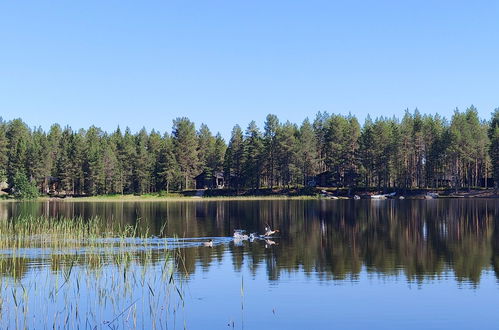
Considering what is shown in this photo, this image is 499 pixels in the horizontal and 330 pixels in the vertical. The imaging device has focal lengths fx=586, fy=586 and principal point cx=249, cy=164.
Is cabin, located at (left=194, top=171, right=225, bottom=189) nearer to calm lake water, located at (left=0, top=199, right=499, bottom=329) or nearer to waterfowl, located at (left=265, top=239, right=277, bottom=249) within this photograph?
calm lake water, located at (left=0, top=199, right=499, bottom=329)

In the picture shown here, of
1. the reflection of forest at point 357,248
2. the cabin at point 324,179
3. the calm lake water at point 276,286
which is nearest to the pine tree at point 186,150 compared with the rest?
the cabin at point 324,179

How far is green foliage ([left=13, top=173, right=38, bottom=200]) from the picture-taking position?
148000mm

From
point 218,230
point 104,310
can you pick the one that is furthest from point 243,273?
point 218,230

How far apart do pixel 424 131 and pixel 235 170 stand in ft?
175

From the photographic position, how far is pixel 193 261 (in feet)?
124

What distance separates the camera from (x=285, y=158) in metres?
160

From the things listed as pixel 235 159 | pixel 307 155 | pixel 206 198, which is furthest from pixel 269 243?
pixel 235 159

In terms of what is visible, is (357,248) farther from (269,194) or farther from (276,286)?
(269,194)

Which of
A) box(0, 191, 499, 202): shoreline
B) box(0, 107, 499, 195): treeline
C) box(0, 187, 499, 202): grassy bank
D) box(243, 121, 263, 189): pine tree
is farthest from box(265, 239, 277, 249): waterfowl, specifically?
box(243, 121, 263, 189): pine tree

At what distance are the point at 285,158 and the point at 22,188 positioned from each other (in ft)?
225

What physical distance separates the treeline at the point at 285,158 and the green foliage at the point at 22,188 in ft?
5.57

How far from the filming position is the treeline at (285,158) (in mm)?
151750

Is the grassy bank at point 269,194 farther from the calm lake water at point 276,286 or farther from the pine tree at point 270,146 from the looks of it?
the calm lake water at point 276,286

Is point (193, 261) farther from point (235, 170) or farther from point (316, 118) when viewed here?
point (316, 118)
